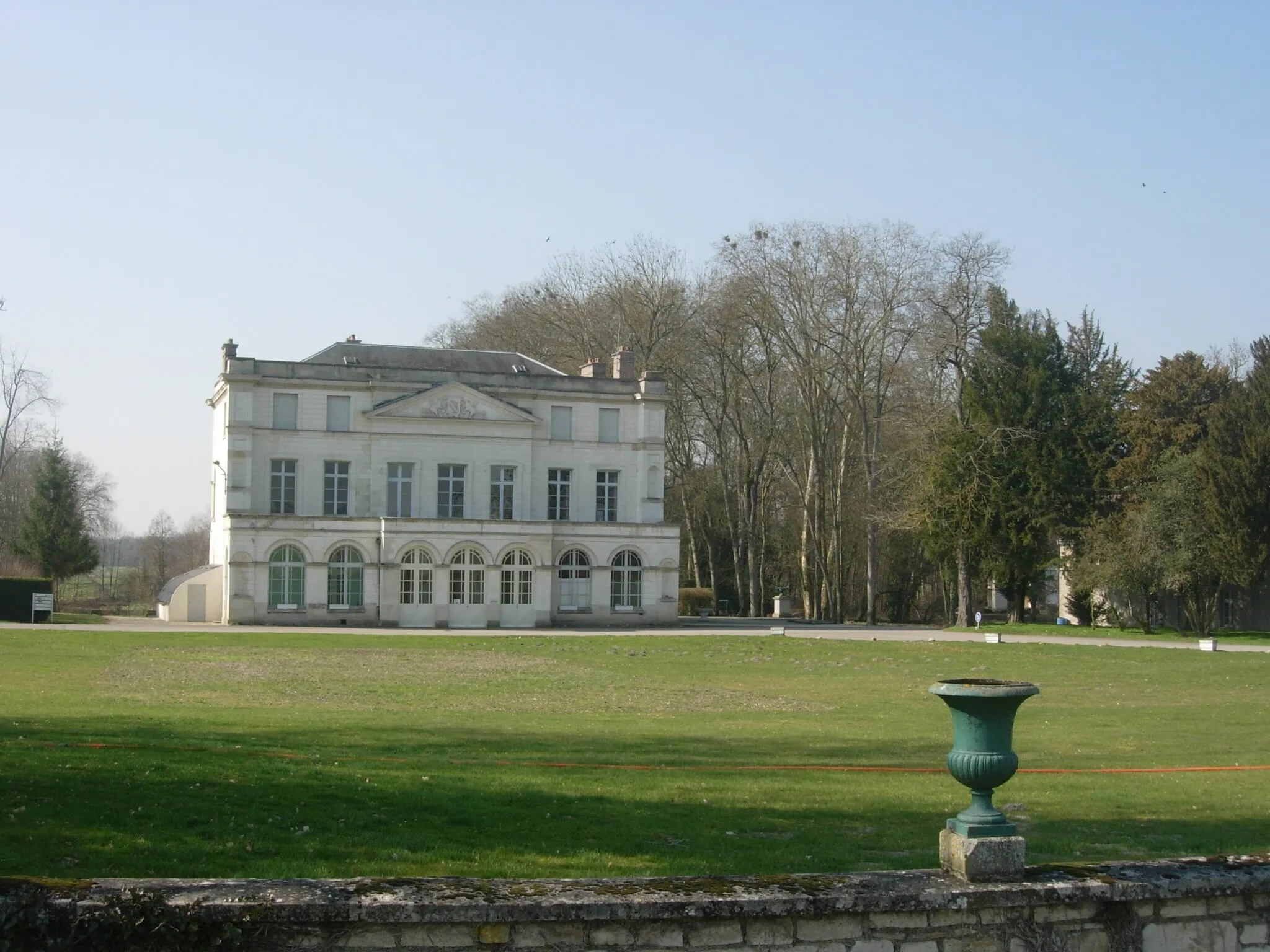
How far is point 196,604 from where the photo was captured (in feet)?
163

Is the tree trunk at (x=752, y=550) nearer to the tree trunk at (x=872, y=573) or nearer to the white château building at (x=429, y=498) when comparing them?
the tree trunk at (x=872, y=573)

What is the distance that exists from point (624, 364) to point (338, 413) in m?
11.9

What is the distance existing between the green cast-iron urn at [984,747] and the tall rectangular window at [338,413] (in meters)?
45.7

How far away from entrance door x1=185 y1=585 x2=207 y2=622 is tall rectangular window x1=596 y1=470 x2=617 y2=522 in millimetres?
14992

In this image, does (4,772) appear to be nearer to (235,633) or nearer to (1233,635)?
(235,633)

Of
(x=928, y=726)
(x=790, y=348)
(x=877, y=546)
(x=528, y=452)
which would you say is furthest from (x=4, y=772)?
(x=877, y=546)

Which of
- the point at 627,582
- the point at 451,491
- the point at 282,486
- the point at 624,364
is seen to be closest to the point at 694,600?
the point at 627,582

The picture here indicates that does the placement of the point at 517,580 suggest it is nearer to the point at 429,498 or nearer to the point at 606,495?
the point at 429,498

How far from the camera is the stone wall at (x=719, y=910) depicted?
217 inches

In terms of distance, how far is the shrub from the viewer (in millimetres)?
62344

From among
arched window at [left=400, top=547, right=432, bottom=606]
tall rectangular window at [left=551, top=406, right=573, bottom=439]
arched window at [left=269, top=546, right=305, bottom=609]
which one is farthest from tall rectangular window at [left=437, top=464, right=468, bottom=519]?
arched window at [left=269, top=546, right=305, bottom=609]

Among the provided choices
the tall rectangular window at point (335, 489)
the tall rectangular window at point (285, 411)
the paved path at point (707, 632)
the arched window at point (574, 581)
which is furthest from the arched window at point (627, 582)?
the tall rectangular window at point (285, 411)

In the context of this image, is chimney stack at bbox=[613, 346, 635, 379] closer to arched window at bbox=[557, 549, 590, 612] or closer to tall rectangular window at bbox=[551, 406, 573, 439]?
tall rectangular window at bbox=[551, 406, 573, 439]

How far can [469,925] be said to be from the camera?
565 cm
